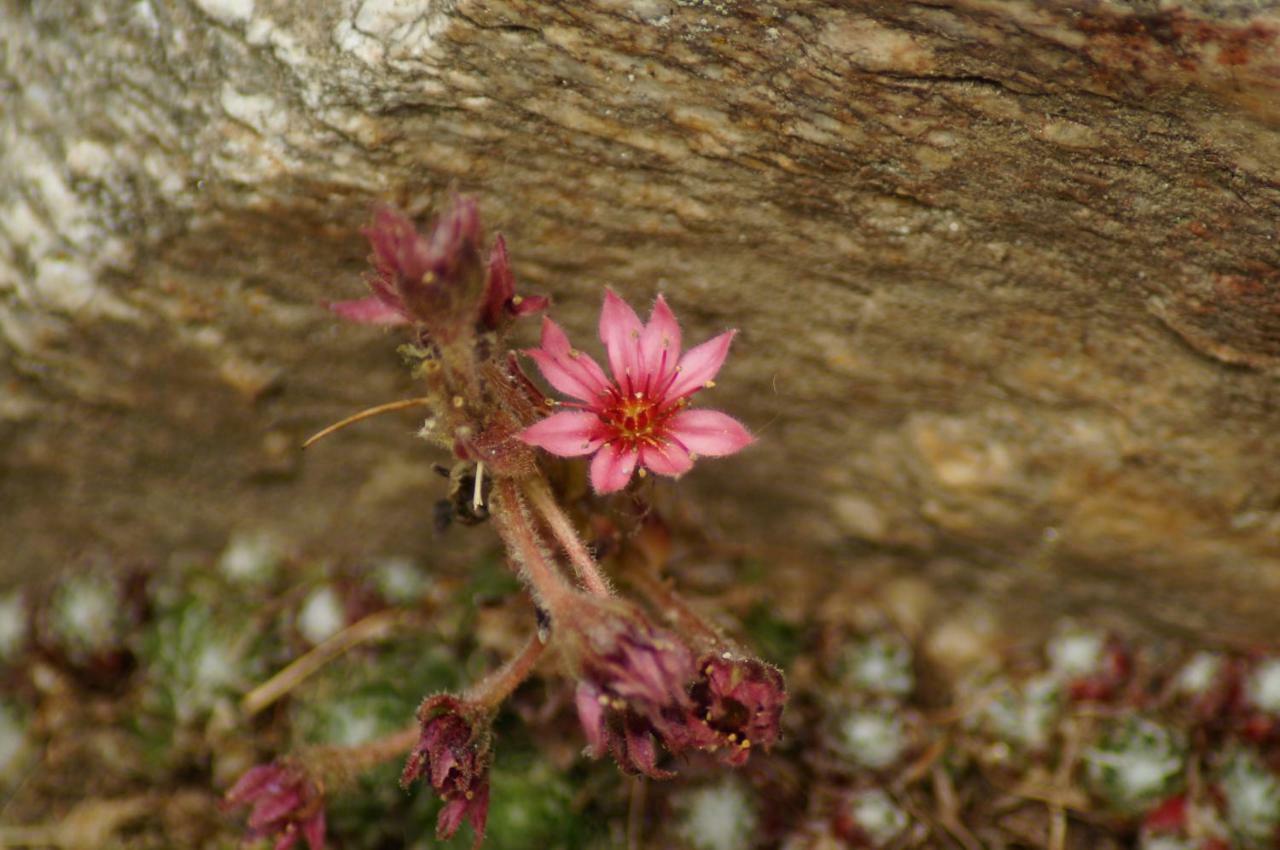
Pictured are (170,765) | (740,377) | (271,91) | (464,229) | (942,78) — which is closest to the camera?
(464,229)

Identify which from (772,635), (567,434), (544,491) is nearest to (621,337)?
(567,434)

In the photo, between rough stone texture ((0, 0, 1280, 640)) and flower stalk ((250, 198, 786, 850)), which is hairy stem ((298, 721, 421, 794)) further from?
rough stone texture ((0, 0, 1280, 640))

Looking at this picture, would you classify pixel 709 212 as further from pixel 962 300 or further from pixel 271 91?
pixel 271 91

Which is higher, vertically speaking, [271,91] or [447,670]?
[271,91]

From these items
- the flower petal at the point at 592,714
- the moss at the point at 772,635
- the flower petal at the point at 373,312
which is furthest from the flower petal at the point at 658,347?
the moss at the point at 772,635

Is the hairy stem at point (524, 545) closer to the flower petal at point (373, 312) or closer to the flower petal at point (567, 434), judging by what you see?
the flower petal at point (567, 434)

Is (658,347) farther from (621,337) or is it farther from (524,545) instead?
(524,545)

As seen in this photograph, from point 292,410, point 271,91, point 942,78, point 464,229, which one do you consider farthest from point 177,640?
point 942,78
